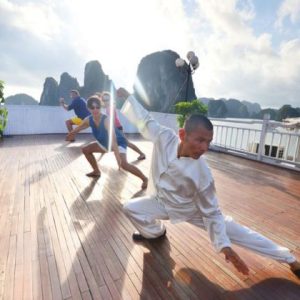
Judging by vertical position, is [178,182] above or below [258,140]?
above

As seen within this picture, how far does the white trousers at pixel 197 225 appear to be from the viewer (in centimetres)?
164

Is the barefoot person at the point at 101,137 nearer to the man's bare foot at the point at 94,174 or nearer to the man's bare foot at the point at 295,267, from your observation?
the man's bare foot at the point at 94,174

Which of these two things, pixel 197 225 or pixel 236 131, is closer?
pixel 197 225

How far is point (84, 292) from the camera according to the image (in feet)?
4.91

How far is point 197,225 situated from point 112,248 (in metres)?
0.76

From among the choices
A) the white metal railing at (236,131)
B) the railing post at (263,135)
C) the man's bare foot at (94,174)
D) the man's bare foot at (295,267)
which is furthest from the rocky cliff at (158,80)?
the man's bare foot at (295,267)

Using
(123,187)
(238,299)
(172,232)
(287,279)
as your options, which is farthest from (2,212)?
(287,279)

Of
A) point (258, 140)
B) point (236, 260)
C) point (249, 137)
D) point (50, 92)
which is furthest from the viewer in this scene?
point (50, 92)

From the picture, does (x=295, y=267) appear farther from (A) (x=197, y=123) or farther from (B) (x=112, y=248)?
(B) (x=112, y=248)

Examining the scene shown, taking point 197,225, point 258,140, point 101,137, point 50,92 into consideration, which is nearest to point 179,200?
point 197,225

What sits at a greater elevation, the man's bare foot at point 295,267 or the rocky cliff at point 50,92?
the rocky cliff at point 50,92

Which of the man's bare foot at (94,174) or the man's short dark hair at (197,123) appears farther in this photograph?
the man's bare foot at (94,174)

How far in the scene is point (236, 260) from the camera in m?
1.40

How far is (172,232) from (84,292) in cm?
105
